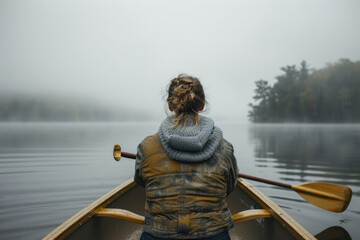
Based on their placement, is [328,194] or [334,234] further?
[334,234]

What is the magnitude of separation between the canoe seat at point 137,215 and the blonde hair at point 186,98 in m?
1.44

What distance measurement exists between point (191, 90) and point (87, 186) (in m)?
6.79

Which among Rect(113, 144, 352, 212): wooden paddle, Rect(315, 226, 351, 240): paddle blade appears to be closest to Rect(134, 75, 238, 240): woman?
Rect(113, 144, 352, 212): wooden paddle

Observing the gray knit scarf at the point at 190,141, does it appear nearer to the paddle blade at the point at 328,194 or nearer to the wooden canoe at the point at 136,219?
the wooden canoe at the point at 136,219

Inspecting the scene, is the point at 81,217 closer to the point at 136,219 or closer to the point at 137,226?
the point at 136,219

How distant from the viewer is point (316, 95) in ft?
226

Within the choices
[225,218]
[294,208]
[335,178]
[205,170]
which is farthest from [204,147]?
[335,178]

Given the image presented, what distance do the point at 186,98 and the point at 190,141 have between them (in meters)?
0.32

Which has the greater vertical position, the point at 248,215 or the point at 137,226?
the point at 248,215

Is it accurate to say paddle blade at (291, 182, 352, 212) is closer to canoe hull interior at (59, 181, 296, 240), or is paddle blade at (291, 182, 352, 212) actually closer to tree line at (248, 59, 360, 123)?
canoe hull interior at (59, 181, 296, 240)

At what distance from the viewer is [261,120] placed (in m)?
79.9

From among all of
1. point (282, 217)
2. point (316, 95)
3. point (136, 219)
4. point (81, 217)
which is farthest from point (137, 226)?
point (316, 95)

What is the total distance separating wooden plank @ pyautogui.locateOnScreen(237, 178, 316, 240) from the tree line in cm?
7035

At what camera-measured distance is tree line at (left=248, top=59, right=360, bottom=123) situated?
65.1 meters
